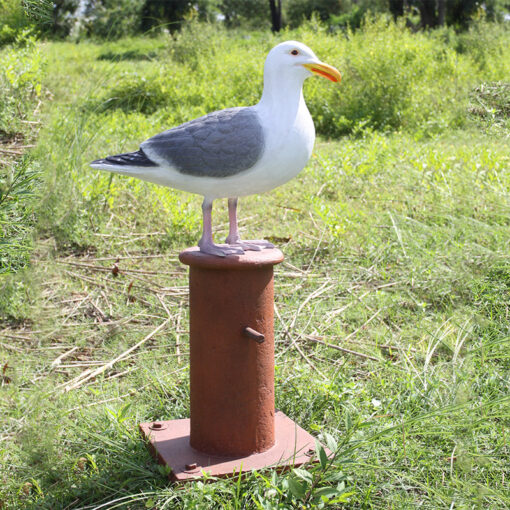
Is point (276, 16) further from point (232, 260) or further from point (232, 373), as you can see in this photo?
point (232, 373)

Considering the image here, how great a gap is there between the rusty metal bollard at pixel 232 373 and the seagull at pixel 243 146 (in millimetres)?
108

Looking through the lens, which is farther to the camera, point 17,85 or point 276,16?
point 276,16

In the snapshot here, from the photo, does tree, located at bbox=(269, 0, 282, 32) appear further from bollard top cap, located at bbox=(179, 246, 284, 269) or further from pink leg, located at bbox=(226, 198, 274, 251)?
bollard top cap, located at bbox=(179, 246, 284, 269)

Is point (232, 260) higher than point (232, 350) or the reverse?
higher

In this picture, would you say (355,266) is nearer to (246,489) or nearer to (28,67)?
(246,489)

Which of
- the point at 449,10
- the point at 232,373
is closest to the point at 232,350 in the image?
the point at 232,373

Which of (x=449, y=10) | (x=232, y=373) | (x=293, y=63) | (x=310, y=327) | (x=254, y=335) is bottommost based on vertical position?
(x=310, y=327)

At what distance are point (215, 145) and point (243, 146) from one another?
0.11 m

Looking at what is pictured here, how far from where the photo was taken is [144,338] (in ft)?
10.8

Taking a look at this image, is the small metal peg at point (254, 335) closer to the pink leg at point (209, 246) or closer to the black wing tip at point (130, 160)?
the pink leg at point (209, 246)

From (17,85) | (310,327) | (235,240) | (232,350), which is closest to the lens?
(232,350)

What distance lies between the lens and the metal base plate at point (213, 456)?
6.95 feet

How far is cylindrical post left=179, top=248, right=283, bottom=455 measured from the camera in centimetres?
219

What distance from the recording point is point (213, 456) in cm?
225
